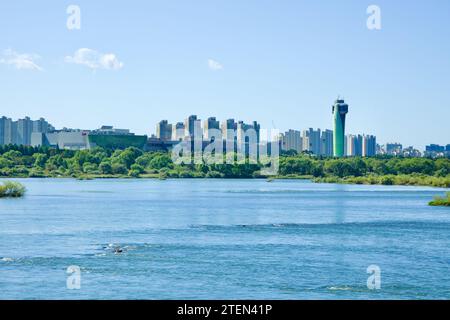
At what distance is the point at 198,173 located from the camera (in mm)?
118375

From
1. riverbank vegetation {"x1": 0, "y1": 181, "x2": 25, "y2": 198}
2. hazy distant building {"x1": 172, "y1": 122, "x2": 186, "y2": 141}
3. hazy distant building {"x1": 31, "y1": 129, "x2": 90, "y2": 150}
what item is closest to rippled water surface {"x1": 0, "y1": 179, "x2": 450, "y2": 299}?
riverbank vegetation {"x1": 0, "y1": 181, "x2": 25, "y2": 198}

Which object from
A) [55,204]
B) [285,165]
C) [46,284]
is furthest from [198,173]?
[46,284]

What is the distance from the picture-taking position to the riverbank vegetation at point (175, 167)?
112m

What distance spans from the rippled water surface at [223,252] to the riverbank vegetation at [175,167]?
61509 millimetres

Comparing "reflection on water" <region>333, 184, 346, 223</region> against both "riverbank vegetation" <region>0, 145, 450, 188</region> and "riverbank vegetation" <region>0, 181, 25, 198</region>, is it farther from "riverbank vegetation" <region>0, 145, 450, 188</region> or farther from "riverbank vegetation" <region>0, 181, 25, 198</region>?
"riverbank vegetation" <region>0, 145, 450, 188</region>

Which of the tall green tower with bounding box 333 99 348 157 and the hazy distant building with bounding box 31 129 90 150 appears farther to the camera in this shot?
the tall green tower with bounding box 333 99 348 157

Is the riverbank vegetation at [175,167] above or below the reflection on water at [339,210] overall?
above

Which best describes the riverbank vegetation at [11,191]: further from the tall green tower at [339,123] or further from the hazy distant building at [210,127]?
the tall green tower at [339,123]

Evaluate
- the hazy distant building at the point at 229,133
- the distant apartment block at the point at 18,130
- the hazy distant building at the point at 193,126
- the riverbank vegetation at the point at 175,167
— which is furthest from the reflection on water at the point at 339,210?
the distant apartment block at the point at 18,130

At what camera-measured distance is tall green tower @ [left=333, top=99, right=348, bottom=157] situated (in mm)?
179250

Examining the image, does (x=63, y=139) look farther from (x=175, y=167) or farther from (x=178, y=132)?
(x=175, y=167)

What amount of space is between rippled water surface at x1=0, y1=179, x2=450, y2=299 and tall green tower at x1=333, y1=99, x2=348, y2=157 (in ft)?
422

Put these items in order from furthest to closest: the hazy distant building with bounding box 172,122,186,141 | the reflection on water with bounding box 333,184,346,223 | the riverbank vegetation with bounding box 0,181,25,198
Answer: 1. the hazy distant building with bounding box 172,122,186,141
2. the riverbank vegetation with bounding box 0,181,25,198
3. the reflection on water with bounding box 333,184,346,223

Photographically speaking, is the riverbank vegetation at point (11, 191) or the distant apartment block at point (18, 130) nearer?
the riverbank vegetation at point (11, 191)
